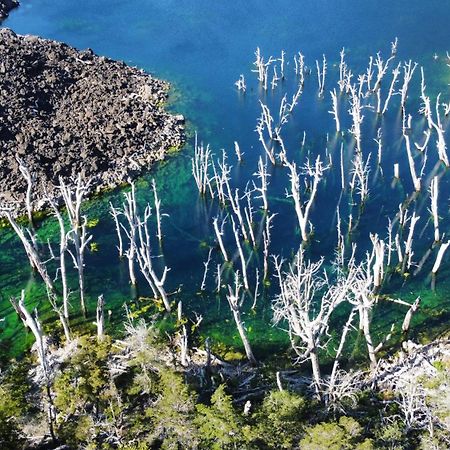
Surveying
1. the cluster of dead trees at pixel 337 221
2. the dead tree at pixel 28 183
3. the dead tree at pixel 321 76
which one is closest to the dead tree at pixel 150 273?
the cluster of dead trees at pixel 337 221

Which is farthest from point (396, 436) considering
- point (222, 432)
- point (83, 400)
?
point (83, 400)

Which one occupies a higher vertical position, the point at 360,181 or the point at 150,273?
the point at 360,181

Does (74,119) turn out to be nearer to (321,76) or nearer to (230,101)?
(230,101)

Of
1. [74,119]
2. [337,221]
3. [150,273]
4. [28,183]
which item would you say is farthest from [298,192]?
[74,119]

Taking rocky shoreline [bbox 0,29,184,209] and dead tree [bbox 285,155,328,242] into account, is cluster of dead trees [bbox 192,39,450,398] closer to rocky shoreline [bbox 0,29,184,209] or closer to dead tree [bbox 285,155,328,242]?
dead tree [bbox 285,155,328,242]

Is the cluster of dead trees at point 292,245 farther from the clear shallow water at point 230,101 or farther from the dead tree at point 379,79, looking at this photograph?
the clear shallow water at point 230,101
